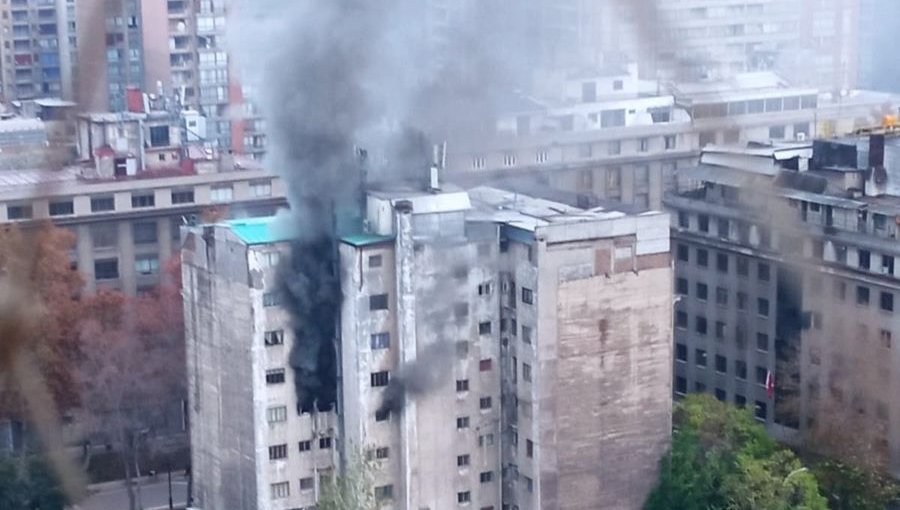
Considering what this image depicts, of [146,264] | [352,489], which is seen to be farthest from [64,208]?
[352,489]

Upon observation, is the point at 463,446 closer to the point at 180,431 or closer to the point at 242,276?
the point at 242,276

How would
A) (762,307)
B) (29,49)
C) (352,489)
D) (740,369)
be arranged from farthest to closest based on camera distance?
(29,49)
(740,369)
(762,307)
(352,489)

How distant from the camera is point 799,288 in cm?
640

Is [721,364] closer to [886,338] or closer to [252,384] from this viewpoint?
[886,338]

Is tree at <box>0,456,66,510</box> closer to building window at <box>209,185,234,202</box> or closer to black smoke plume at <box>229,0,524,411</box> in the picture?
black smoke plume at <box>229,0,524,411</box>

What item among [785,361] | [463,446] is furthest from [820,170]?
[463,446]

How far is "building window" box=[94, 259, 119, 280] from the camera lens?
7562mm

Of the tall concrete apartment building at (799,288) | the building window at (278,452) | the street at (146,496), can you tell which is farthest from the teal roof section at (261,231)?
the tall concrete apartment building at (799,288)

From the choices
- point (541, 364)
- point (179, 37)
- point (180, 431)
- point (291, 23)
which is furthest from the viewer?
point (179, 37)

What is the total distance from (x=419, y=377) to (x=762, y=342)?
1.95 m

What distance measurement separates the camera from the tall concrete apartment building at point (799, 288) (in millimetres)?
5965

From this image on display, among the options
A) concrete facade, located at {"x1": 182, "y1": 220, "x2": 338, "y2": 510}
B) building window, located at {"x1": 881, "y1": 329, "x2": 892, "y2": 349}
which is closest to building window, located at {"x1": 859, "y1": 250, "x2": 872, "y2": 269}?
building window, located at {"x1": 881, "y1": 329, "x2": 892, "y2": 349}

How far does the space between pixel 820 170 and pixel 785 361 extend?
0.85 metres

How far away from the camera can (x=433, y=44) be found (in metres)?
6.61
